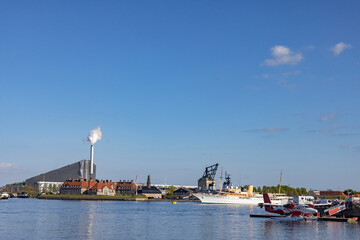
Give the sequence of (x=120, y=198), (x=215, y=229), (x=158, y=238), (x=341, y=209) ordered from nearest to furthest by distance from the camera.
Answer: (x=158, y=238) → (x=215, y=229) → (x=341, y=209) → (x=120, y=198)

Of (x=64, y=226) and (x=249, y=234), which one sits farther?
(x=64, y=226)

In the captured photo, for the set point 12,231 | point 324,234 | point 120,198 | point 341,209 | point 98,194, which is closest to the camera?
point 12,231

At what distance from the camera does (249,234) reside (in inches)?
2025

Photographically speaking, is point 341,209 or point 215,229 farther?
point 341,209

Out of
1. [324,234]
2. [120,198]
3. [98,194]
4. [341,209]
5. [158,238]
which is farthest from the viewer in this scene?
[98,194]

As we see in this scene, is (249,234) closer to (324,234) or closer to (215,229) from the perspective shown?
(215,229)

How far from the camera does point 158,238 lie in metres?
45.3

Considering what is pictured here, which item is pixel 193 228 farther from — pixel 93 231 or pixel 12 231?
pixel 12 231

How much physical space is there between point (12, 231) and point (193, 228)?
23.3m

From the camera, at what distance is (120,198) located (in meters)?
186

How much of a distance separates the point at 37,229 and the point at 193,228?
20505 mm

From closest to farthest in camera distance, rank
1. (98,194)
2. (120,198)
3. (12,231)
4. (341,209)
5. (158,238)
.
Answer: (158,238)
(12,231)
(341,209)
(120,198)
(98,194)

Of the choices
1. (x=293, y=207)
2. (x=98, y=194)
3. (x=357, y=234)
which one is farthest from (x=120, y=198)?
(x=357, y=234)

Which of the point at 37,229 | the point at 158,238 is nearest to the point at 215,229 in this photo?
the point at 158,238
